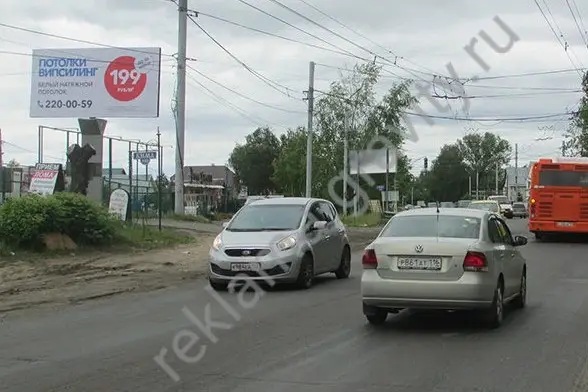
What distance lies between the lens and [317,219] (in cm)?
1526

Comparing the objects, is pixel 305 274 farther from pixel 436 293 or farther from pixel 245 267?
pixel 436 293

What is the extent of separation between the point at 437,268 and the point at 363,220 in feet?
114

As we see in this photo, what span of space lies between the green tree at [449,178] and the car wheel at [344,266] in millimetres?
126657

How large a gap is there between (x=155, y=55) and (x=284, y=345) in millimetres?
28584

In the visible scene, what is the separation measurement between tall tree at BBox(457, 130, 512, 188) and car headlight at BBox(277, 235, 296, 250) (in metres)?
130

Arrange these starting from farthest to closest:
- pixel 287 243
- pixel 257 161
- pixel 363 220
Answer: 1. pixel 257 161
2. pixel 363 220
3. pixel 287 243

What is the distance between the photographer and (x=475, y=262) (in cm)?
929

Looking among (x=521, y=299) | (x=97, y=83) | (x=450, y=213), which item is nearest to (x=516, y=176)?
(x=97, y=83)

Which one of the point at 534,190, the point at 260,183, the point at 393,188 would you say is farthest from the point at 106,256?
the point at 260,183

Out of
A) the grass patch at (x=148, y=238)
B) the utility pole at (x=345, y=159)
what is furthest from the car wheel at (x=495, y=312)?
the utility pole at (x=345, y=159)

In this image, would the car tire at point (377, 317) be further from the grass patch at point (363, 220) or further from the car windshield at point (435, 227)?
the grass patch at point (363, 220)

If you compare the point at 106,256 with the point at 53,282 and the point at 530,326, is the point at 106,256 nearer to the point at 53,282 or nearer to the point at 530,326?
the point at 53,282

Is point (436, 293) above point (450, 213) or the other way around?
the other way around

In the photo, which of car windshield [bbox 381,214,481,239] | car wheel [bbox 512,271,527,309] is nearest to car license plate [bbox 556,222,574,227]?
car wheel [bbox 512,271,527,309]
